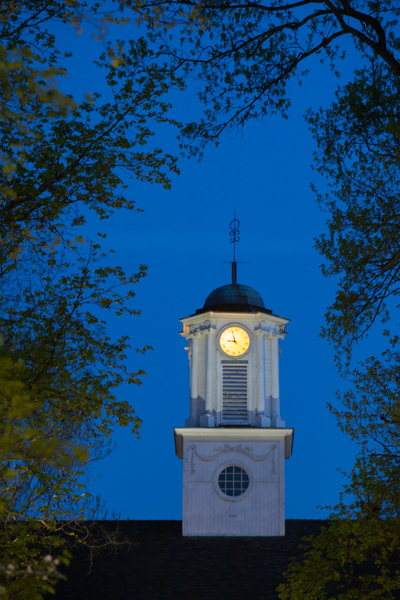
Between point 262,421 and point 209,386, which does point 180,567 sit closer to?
point 262,421

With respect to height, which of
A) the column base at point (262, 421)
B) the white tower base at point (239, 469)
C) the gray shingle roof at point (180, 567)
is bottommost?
the gray shingle roof at point (180, 567)

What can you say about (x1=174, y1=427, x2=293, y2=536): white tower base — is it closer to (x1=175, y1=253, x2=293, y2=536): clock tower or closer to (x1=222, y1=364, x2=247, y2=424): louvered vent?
(x1=175, y1=253, x2=293, y2=536): clock tower

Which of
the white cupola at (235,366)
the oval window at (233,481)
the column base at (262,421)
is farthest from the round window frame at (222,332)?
the oval window at (233,481)

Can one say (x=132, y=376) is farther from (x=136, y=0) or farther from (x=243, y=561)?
(x=243, y=561)

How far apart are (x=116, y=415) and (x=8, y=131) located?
18.1 feet

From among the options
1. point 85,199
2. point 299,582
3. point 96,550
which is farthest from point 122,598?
point 85,199

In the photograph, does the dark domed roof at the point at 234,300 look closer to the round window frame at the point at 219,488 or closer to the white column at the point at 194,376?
the white column at the point at 194,376

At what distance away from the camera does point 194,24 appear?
1188 centimetres

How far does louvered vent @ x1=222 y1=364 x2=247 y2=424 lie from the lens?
26.0 m

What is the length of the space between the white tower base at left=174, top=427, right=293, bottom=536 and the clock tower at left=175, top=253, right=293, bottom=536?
32 mm

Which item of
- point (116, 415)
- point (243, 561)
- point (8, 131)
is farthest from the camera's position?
point (243, 561)

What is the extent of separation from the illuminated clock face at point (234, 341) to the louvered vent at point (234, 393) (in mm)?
507

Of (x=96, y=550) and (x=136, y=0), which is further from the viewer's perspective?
(x=96, y=550)

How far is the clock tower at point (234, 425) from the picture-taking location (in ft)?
80.7
